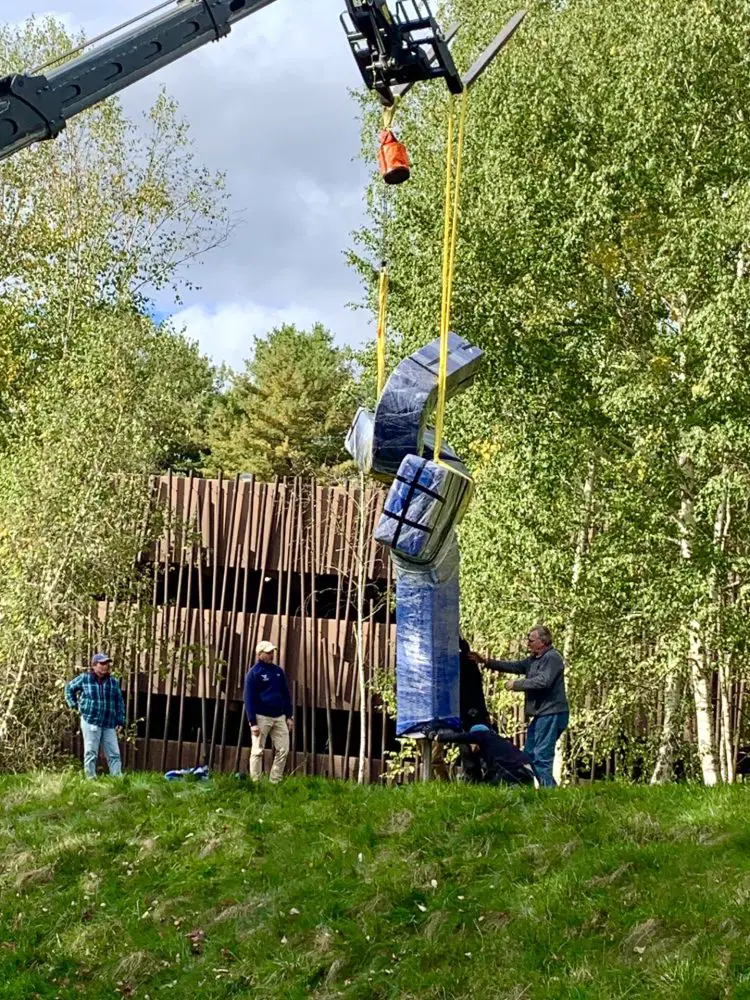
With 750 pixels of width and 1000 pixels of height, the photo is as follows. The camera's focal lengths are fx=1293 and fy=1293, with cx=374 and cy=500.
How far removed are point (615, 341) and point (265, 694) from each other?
21.6 ft

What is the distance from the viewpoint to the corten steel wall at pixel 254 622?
2072 cm

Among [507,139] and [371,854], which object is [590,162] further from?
[371,854]

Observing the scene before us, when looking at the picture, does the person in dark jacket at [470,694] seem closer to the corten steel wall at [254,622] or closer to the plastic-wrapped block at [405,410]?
the plastic-wrapped block at [405,410]

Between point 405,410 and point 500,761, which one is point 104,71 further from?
point 500,761

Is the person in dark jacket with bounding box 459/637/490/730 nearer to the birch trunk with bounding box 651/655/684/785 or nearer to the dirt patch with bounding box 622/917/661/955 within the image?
the dirt patch with bounding box 622/917/661/955

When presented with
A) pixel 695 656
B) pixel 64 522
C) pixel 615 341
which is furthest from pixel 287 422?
pixel 695 656

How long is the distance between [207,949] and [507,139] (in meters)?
11.8

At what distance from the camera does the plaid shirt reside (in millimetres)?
12680

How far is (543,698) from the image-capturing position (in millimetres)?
10211

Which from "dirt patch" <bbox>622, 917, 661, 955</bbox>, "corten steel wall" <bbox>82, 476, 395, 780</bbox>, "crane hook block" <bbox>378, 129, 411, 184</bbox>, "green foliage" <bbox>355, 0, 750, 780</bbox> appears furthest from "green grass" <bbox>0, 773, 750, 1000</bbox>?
"corten steel wall" <bbox>82, 476, 395, 780</bbox>

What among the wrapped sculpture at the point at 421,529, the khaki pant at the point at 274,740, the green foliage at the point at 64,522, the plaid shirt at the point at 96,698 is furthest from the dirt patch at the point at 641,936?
the green foliage at the point at 64,522

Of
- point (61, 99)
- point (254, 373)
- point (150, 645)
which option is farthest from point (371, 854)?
point (254, 373)

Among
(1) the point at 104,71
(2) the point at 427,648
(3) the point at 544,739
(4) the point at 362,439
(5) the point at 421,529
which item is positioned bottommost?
(3) the point at 544,739

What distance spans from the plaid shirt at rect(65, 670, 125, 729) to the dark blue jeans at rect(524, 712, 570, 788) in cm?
452
